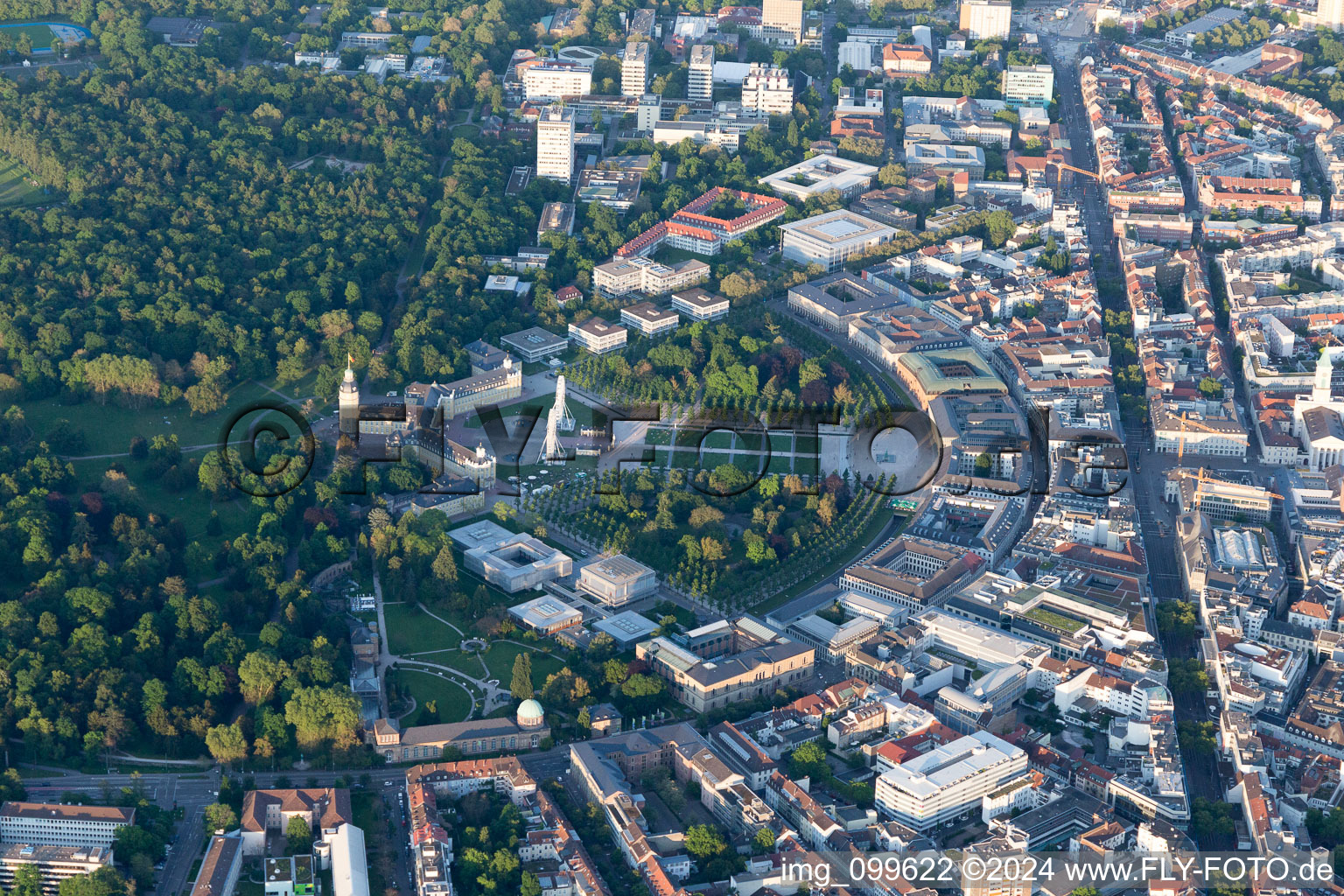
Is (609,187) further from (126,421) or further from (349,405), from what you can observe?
(126,421)

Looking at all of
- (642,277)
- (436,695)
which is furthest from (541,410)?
(436,695)

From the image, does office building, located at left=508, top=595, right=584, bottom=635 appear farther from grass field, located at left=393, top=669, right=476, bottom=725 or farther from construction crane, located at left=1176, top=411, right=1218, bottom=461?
construction crane, located at left=1176, top=411, right=1218, bottom=461

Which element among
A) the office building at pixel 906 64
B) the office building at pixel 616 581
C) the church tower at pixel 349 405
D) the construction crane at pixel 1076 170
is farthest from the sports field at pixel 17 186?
the construction crane at pixel 1076 170

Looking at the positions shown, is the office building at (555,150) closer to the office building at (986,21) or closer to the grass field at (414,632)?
the office building at (986,21)

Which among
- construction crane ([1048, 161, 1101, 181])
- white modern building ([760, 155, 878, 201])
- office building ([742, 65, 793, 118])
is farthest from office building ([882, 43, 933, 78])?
construction crane ([1048, 161, 1101, 181])

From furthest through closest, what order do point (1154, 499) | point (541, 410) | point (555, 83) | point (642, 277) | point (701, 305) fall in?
point (555, 83) < point (642, 277) < point (701, 305) < point (541, 410) < point (1154, 499)

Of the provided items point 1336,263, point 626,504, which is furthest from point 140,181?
point 1336,263
